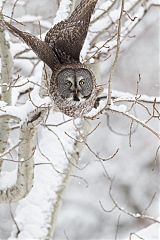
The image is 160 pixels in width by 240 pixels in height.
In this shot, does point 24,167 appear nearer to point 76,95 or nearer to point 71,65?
point 76,95

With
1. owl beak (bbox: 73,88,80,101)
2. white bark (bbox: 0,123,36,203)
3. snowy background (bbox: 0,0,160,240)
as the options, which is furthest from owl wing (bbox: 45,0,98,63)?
snowy background (bbox: 0,0,160,240)

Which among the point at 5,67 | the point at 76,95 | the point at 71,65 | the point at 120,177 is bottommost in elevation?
the point at 120,177

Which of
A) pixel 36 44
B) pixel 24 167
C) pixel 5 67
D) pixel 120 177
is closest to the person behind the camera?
pixel 36 44

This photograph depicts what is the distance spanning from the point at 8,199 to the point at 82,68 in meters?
1.42

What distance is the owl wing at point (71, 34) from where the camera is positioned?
4.54m

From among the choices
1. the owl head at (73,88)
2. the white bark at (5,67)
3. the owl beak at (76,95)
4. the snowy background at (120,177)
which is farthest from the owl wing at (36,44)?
the snowy background at (120,177)

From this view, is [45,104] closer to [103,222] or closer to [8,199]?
[8,199]

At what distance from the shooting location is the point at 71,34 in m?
4.55

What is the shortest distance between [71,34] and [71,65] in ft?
0.71

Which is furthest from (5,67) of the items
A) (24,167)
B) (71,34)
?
(71,34)

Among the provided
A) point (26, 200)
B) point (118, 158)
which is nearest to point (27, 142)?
point (26, 200)

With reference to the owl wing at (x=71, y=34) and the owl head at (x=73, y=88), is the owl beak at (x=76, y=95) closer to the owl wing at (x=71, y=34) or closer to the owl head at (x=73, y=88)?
the owl head at (x=73, y=88)

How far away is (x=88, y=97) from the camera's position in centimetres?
473

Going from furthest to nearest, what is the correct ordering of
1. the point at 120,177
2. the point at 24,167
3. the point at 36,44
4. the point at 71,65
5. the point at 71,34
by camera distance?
1. the point at 120,177
2. the point at 24,167
3. the point at 71,65
4. the point at 71,34
5. the point at 36,44
